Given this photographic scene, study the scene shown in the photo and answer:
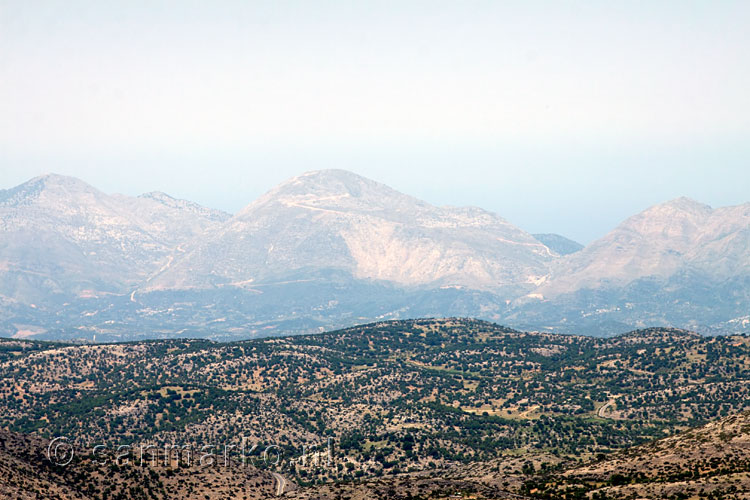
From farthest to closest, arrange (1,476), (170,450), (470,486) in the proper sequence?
1. (170,450)
2. (470,486)
3. (1,476)

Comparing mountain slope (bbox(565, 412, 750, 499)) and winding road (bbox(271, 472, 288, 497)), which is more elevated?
mountain slope (bbox(565, 412, 750, 499))

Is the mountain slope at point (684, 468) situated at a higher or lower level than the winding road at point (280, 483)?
higher

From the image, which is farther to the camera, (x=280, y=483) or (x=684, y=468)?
(x=280, y=483)

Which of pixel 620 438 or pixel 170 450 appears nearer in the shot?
pixel 170 450

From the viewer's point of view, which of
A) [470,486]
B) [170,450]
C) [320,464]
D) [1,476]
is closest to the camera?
[1,476]

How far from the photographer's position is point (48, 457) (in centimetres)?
13488

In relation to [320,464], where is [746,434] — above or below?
above

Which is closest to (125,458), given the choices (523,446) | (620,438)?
(523,446)

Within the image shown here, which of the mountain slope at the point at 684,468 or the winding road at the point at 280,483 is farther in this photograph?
the winding road at the point at 280,483

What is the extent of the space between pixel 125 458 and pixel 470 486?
2140 inches

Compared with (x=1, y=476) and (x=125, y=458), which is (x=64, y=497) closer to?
(x=1, y=476)

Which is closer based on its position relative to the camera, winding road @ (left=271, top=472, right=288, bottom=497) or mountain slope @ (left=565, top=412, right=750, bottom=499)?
mountain slope @ (left=565, top=412, right=750, bottom=499)

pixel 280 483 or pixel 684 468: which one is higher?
pixel 684 468

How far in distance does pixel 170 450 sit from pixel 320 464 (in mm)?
31547
